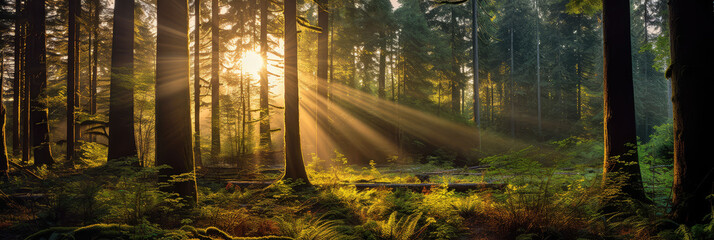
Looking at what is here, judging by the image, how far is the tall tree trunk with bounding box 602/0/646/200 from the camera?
601cm

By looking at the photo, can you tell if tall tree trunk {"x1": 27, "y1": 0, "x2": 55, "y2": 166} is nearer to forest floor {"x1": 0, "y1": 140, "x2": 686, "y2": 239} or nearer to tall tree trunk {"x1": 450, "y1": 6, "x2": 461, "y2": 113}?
forest floor {"x1": 0, "y1": 140, "x2": 686, "y2": 239}

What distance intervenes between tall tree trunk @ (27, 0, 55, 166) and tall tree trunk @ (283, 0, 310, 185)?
1113 centimetres

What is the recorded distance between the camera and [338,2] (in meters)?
14.2

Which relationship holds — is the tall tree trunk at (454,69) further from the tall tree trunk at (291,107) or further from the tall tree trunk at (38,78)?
the tall tree trunk at (38,78)

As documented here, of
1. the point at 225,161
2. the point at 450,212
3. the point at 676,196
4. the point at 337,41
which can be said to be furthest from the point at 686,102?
the point at 337,41

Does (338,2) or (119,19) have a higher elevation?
(338,2)

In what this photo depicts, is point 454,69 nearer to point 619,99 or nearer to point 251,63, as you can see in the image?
point 251,63

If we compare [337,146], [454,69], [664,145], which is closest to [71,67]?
[337,146]

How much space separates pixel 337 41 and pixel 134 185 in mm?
22738

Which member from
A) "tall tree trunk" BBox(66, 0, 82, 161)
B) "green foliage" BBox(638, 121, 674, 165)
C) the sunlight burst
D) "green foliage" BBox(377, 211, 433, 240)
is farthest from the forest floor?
the sunlight burst

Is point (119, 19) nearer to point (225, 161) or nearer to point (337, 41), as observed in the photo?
point (225, 161)

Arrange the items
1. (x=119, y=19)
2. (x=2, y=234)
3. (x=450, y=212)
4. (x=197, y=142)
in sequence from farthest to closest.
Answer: (x=197, y=142) < (x=119, y=19) < (x=450, y=212) < (x=2, y=234)

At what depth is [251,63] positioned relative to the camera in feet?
66.0

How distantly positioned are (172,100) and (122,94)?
690cm
